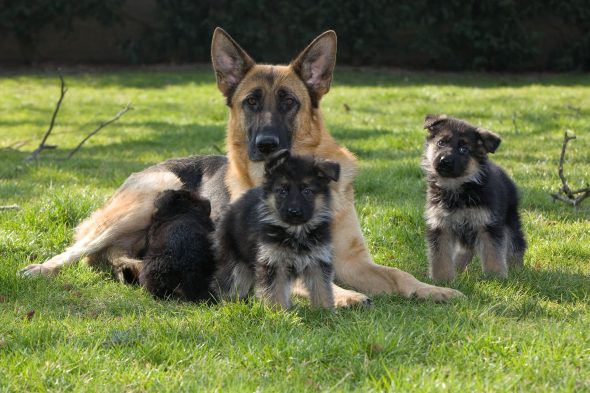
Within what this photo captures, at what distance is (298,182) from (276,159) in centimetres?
22

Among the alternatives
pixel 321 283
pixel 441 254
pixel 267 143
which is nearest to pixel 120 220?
pixel 267 143

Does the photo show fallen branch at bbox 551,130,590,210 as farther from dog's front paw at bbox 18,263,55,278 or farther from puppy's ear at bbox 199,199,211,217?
dog's front paw at bbox 18,263,55,278

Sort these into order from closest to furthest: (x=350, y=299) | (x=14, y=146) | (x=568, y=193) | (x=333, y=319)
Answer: (x=333, y=319), (x=350, y=299), (x=568, y=193), (x=14, y=146)

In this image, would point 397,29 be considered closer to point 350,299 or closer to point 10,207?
point 10,207

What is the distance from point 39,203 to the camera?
8.13m

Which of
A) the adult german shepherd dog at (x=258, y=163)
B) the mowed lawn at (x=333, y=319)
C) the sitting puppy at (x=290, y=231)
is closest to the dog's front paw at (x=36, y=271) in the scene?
the adult german shepherd dog at (x=258, y=163)

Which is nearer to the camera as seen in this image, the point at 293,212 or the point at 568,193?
the point at 293,212

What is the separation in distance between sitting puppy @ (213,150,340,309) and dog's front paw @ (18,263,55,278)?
1762mm

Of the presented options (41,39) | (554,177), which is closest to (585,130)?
(554,177)

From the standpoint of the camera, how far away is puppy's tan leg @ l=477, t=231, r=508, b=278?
598 cm

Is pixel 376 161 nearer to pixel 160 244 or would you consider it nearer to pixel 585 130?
pixel 585 130

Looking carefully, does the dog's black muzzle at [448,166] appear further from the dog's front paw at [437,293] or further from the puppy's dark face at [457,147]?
the dog's front paw at [437,293]

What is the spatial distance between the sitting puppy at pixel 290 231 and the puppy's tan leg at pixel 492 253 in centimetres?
148

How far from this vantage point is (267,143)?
5.97 metres
